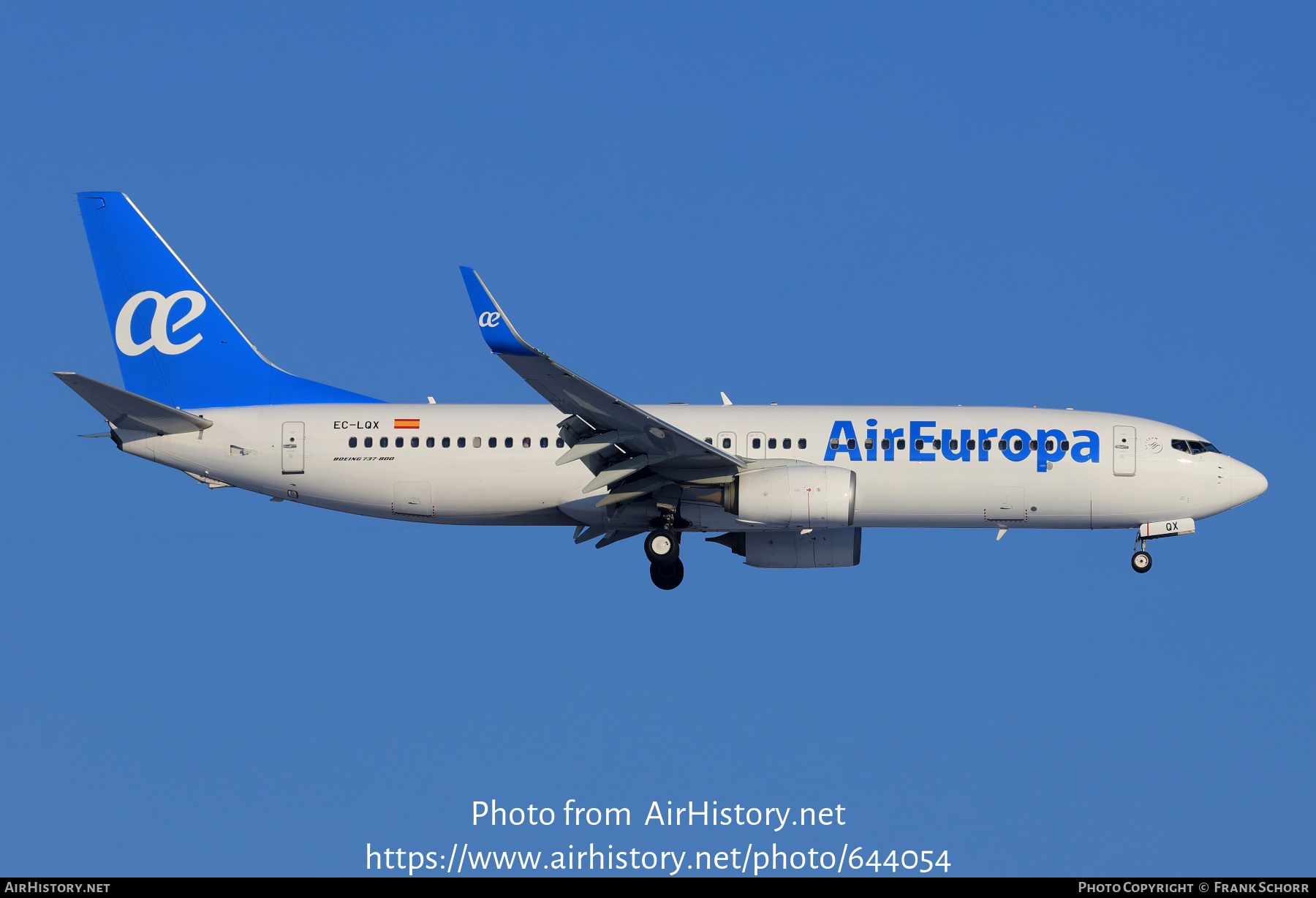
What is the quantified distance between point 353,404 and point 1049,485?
14.2 m

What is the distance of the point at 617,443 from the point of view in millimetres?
22031

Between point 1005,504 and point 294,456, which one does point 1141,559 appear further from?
point 294,456

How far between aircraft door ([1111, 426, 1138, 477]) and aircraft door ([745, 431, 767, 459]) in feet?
23.3

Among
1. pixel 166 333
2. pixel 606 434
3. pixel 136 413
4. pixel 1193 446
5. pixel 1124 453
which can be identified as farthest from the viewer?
pixel 166 333

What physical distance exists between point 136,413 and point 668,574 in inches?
428

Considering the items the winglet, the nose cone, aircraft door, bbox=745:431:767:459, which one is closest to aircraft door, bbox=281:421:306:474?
the winglet

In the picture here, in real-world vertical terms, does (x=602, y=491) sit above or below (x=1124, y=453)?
below

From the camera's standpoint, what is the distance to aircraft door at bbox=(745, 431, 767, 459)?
78.7 feet

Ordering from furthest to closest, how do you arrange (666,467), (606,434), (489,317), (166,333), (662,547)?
(166,333) → (662,547) → (666,467) → (606,434) → (489,317)

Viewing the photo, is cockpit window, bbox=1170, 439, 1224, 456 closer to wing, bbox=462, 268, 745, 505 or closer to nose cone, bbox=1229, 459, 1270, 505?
nose cone, bbox=1229, 459, 1270, 505

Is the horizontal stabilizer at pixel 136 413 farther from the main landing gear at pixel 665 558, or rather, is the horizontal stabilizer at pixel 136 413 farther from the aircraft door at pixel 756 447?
the aircraft door at pixel 756 447

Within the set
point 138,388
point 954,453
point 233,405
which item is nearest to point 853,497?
point 954,453

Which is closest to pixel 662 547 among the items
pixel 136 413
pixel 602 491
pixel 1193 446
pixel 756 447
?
pixel 602 491

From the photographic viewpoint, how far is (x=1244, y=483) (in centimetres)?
2481
